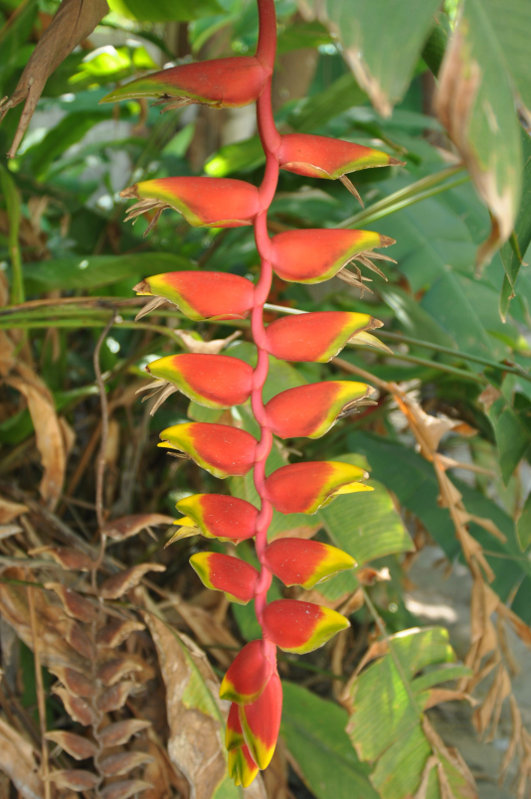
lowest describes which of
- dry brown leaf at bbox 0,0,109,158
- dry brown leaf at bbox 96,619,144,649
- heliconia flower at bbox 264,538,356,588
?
dry brown leaf at bbox 96,619,144,649

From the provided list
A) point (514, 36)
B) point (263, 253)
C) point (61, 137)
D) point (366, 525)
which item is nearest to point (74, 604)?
point (366, 525)

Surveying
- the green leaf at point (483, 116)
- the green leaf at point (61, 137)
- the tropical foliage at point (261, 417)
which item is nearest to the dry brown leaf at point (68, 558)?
the tropical foliage at point (261, 417)

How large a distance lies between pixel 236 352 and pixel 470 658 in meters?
0.33

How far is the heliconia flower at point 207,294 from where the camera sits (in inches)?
10.6

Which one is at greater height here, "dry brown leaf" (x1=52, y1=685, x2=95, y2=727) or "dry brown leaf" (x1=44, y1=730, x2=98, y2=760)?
"dry brown leaf" (x1=52, y1=685, x2=95, y2=727)

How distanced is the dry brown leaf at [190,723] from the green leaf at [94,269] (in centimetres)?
32

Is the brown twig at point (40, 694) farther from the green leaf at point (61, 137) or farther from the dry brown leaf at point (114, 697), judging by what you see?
the green leaf at point (61, 137)

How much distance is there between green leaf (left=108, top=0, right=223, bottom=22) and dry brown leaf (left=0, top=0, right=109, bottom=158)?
29cm

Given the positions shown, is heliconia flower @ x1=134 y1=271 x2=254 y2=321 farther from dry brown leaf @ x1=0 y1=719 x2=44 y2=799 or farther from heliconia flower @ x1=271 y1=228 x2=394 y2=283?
dry brown leaf @ x1=0 y1=719 x2=44 y2=799

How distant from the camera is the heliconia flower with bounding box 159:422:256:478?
27 centimetres

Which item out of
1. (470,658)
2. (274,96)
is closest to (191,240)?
(274,96)

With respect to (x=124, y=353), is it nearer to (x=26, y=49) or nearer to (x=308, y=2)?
(x=26, y=49)

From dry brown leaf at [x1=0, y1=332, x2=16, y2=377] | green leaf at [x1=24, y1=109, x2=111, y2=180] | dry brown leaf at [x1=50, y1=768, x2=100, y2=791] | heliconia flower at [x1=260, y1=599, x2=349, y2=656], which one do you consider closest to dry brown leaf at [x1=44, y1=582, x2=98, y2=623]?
dry brown leaf at [x1=50, y1=768, x2=100, y2=791]

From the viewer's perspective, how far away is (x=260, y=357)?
0.28 metres
